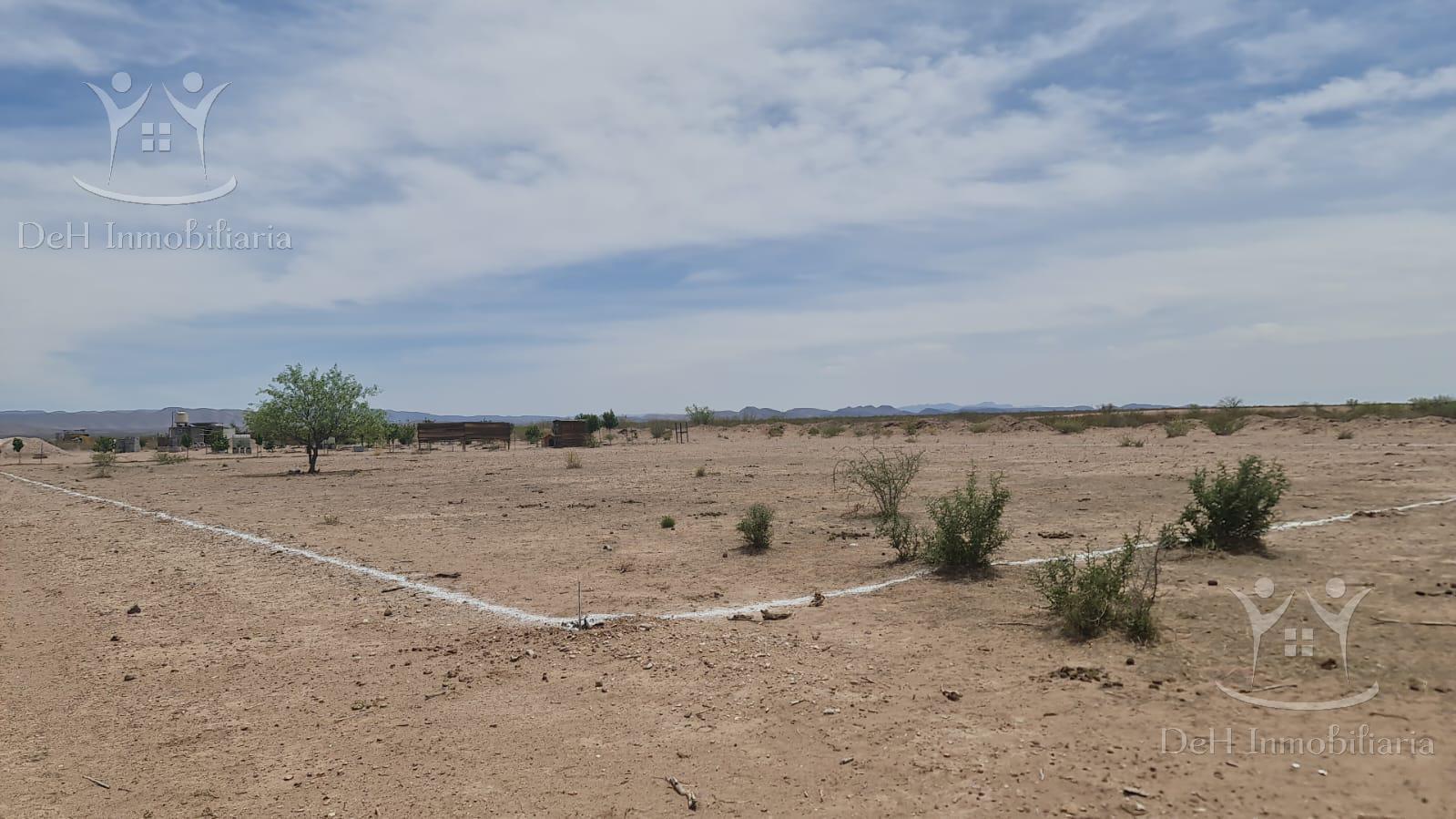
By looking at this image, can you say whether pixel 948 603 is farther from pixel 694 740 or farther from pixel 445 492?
pixel 445 492

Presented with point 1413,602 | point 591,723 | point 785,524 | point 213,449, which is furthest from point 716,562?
point 213,449

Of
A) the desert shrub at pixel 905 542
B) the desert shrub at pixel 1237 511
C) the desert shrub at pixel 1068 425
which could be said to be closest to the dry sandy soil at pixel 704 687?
the desert shrub at pixel 905 542

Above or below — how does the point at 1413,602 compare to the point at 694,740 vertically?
above

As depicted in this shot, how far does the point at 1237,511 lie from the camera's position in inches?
336

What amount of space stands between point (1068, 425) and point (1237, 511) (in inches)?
1642

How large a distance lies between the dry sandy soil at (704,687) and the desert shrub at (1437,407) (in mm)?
30943

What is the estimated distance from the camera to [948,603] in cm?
741

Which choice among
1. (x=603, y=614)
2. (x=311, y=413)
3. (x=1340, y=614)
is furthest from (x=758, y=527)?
(x=311, y=413)

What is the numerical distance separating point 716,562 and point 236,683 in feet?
17.8

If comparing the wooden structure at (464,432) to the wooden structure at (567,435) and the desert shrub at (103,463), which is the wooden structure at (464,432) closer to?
the wooden structure at (567,435)

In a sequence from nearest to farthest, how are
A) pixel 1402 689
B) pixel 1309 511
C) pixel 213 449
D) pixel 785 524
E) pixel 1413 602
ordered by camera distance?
pixel 1402 689
pixel 1413 602
pixel 1309 511
pixel 785 524
pixel 213 449

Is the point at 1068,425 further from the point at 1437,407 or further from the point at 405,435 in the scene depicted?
the point at 405,435

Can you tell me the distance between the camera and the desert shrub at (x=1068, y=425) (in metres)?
46.0

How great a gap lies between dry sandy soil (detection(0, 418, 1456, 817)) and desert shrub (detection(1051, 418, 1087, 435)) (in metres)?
35.4
